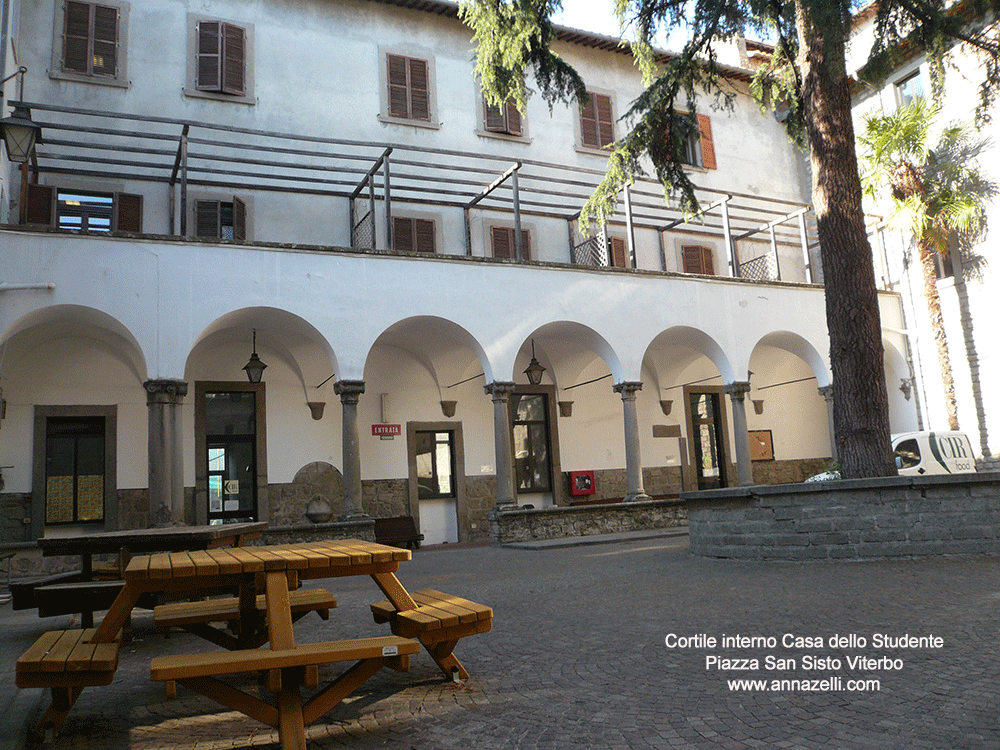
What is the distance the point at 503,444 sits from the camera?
13945mm

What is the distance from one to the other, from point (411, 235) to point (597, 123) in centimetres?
569

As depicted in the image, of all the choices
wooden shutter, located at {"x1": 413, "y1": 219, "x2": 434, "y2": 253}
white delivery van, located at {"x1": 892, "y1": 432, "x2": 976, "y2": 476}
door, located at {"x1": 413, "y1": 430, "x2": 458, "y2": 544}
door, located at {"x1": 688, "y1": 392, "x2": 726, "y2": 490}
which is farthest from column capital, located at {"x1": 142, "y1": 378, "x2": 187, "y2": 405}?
white delivery van, located at {"x1": 892, "y1": 432, "x2": 976, "y2": 476}

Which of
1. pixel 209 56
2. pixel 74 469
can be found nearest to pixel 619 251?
pixel 209 56

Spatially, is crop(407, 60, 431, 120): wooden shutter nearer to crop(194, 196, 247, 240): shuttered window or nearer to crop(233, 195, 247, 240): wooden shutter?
crop(233, 195, 247, 240): wooden shutter

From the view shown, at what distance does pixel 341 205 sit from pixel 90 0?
551cm

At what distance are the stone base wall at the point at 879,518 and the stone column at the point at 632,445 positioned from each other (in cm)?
629

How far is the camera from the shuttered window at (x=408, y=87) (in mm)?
16609


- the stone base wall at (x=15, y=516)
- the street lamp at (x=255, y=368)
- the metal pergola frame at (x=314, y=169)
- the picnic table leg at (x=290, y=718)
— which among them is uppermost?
the metal pergola frame at (x=314, y=169)

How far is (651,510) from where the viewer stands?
14.9 metres

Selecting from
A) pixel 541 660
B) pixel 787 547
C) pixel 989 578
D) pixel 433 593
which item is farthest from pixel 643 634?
pixel 787 547

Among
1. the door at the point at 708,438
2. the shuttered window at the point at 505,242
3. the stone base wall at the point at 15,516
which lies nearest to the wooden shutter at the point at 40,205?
the stone base wall at the point at 15,516

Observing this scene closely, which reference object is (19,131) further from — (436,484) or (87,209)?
(436,484)

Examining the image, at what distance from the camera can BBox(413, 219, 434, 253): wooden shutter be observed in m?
16.0

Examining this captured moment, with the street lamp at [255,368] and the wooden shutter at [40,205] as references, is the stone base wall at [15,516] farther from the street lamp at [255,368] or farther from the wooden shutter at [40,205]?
the wooden shutter at [40,205]
